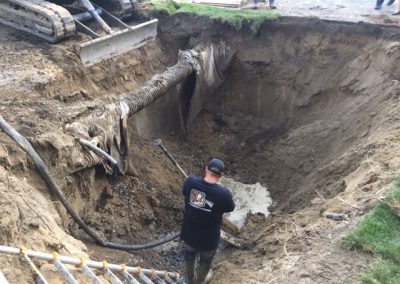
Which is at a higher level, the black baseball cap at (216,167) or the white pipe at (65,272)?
the black baseball cap at (216,167)

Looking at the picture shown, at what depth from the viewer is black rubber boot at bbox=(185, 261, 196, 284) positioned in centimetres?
611

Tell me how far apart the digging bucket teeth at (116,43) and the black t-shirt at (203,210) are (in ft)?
17.1

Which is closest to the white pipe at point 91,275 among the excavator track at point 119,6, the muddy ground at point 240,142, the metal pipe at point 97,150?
Result: the muddy ground at point 240,142

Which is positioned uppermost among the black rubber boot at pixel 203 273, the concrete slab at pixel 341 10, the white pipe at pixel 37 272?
the concrete slab at pixel 341 10

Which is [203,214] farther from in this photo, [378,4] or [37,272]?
[378,4]

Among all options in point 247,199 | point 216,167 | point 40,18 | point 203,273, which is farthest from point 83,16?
point 203,273

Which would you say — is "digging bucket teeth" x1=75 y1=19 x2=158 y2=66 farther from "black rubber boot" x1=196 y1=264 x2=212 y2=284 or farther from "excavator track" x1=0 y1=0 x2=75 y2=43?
"black rubber boot" x1=196 y1=264 x2=212 y2=284

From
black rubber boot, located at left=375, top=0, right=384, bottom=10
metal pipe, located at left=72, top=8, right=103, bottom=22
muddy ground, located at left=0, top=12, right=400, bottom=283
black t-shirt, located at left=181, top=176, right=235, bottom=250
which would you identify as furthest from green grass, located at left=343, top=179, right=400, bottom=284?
metal pipe, located at left=72, top=8, right=103, bottom=22

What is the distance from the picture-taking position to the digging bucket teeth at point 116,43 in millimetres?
9828

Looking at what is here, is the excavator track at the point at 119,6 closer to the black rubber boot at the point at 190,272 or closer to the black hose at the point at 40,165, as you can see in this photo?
the black hose at the point at 40,165

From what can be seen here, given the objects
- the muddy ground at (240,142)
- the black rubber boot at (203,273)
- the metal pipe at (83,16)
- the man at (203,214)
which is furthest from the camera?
the metal pipe at (83,16)

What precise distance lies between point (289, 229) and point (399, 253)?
169cm

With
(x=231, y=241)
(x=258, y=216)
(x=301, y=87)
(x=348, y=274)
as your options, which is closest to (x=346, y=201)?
(x=348, y=274)

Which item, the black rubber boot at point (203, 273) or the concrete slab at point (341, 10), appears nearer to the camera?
the black rubber boot at point (203, 273)
